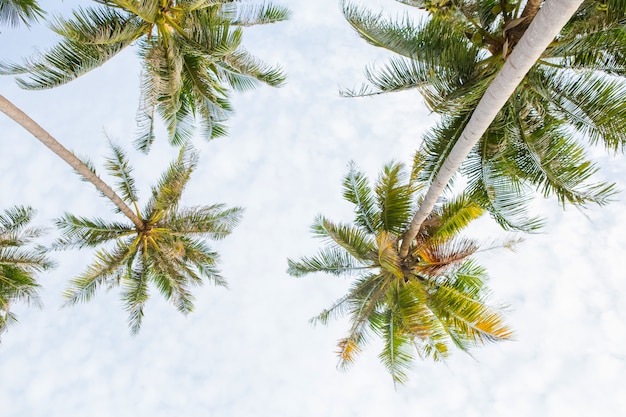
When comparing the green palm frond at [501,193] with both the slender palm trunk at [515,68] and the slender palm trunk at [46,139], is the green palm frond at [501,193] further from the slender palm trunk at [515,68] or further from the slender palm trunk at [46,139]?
the slender palm trunk at [46,139]

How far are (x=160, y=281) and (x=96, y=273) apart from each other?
2097 millimetres

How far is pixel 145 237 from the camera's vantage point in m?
13.0

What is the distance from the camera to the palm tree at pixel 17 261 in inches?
553

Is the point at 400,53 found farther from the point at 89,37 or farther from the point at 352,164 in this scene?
the point at 89,37

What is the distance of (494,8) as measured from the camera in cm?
753

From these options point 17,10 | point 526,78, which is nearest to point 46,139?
point 17,10

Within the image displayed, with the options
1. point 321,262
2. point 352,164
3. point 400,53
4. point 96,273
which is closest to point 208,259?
point 96,273

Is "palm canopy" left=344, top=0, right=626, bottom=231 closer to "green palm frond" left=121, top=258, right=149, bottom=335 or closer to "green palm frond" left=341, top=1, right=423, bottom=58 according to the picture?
"green palm frond" left=341, top=1, right=423, bottom=58

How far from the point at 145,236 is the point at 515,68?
34.3 ft

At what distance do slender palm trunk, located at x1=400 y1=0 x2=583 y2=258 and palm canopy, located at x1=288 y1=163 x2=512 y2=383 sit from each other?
2.48 metres

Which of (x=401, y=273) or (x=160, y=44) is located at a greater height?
(x=160, y=44)

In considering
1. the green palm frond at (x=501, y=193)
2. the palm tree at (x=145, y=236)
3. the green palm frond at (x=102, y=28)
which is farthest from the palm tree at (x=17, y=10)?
the green palm frond at (x=501, y=193)

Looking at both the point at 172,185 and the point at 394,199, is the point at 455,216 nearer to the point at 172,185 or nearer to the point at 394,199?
the point at 394,199

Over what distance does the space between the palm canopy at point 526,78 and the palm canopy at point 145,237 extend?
7.00 metres
